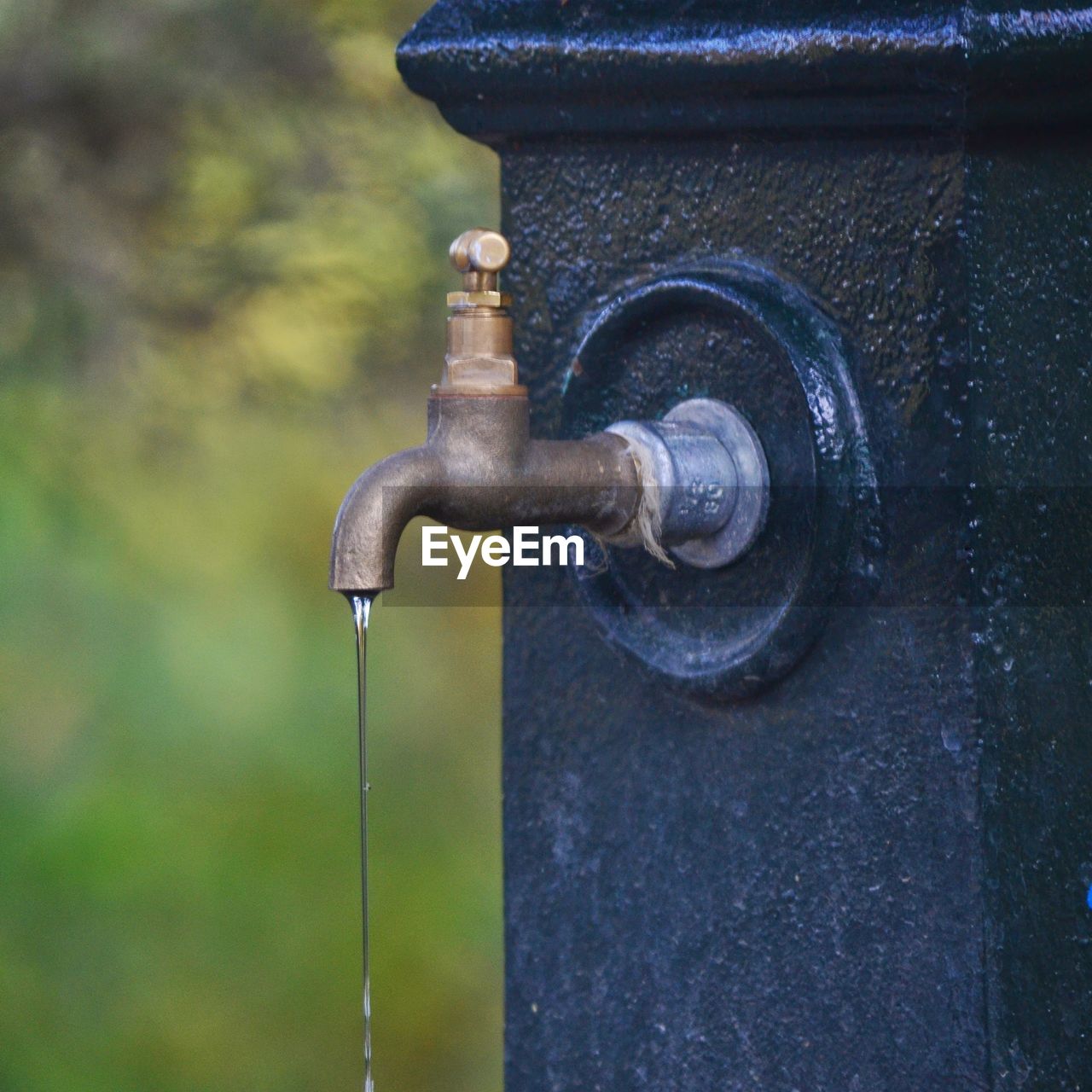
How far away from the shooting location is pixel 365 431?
3.60 m

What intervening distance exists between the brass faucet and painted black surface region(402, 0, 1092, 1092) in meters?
0.04

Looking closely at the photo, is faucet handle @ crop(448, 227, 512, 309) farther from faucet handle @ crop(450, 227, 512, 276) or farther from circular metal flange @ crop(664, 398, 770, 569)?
circular metal flange @ crop(664, 398, 770, 569)

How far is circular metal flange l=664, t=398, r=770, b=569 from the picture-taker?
1.21 metres

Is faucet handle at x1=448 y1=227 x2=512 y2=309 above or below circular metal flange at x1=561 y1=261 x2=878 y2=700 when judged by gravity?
above

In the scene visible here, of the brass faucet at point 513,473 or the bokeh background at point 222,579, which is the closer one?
the brass faucet at point 513,473

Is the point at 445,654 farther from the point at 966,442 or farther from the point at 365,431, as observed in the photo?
the point at 966,442

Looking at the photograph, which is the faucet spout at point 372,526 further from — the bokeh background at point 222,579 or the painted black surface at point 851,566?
the bokeh background at point 222,579

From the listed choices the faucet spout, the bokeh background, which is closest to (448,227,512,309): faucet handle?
the faucet spout

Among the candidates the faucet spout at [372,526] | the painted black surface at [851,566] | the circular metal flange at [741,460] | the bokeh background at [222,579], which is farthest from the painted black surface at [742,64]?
the bokeh background at [222,579]

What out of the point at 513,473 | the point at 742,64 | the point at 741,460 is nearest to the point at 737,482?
the point at 741,460

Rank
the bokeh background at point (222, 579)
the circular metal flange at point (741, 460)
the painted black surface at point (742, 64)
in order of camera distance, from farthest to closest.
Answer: the bokeh background at point (222, 579) < the circular metal flange at point (741, 460) < the painted black surface at point (742, 64)

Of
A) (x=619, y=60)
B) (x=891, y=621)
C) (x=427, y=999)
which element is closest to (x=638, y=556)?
(x=891, y=621)

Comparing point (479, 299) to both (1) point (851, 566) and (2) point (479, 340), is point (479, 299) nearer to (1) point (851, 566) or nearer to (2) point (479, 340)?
(2) point (479, 340)

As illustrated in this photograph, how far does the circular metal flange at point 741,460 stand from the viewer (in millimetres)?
1159
